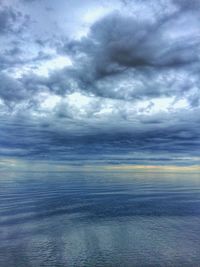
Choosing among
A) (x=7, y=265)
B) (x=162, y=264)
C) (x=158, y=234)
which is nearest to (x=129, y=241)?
(x=158, y=234)

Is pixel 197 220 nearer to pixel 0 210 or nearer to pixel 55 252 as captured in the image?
pixel 55 252

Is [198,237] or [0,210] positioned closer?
[198,237]

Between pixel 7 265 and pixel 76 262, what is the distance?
594 cm

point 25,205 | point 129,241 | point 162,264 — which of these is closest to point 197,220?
point 129,241

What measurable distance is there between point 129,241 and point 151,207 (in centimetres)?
2351

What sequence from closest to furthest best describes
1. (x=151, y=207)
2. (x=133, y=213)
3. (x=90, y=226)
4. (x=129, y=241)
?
(x=129, y=241)
(x=90, y=226)
(x=133, y=213)
(x=151, y=207)

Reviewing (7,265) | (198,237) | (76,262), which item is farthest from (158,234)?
(7,265)

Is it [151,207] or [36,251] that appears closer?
[36,251]

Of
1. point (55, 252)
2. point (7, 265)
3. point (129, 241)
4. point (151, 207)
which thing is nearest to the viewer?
point (7, 265)

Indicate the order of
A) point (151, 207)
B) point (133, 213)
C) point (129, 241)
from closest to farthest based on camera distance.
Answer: point (129, 241), point (133, 213), point (151, 207)

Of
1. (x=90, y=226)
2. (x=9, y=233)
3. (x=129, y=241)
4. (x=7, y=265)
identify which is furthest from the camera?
(x=90, y=226)

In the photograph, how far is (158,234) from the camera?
31.2m

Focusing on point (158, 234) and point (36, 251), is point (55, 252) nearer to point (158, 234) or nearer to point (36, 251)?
point (36, 251)

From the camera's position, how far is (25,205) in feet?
169
